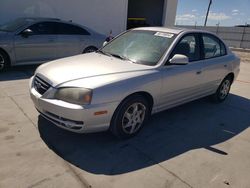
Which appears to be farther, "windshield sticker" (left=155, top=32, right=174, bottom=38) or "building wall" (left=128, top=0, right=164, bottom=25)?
"building wall" (left=128, top=0, right=164, bottom=25)

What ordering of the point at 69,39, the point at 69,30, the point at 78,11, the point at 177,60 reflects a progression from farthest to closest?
the point at 78,11 → the point at 69,30 → the point at 69,39 → the point at 177,60

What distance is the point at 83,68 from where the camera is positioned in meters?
3.67

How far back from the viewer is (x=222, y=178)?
10.0 ft

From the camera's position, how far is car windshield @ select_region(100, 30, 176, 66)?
4012 mm

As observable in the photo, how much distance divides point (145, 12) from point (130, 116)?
16.1 m

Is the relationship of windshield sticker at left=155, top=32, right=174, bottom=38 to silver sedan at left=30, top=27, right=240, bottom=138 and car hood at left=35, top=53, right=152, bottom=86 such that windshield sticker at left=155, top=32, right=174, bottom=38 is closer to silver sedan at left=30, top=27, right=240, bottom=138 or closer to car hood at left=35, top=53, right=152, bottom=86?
silver sedan at left=30, top=27, right=240, bottom=138

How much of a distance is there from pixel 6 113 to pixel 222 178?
3.50 metres

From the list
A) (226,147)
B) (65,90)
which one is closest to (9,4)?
(65,90)

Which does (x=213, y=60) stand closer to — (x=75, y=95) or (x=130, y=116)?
(x=130, y=116)

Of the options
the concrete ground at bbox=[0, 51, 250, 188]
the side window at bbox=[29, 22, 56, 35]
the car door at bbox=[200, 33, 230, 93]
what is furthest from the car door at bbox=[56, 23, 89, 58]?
the car door at bbox=[200, 33, 230, 93]

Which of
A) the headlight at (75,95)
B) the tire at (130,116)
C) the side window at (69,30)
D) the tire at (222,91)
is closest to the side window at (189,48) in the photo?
the tire at (130,116)

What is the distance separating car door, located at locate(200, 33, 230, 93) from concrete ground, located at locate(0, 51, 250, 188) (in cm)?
84

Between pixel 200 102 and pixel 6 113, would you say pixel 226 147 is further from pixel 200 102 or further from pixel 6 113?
pixel 6 113

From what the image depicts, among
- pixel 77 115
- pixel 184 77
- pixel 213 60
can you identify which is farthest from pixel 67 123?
pixel 213 60
